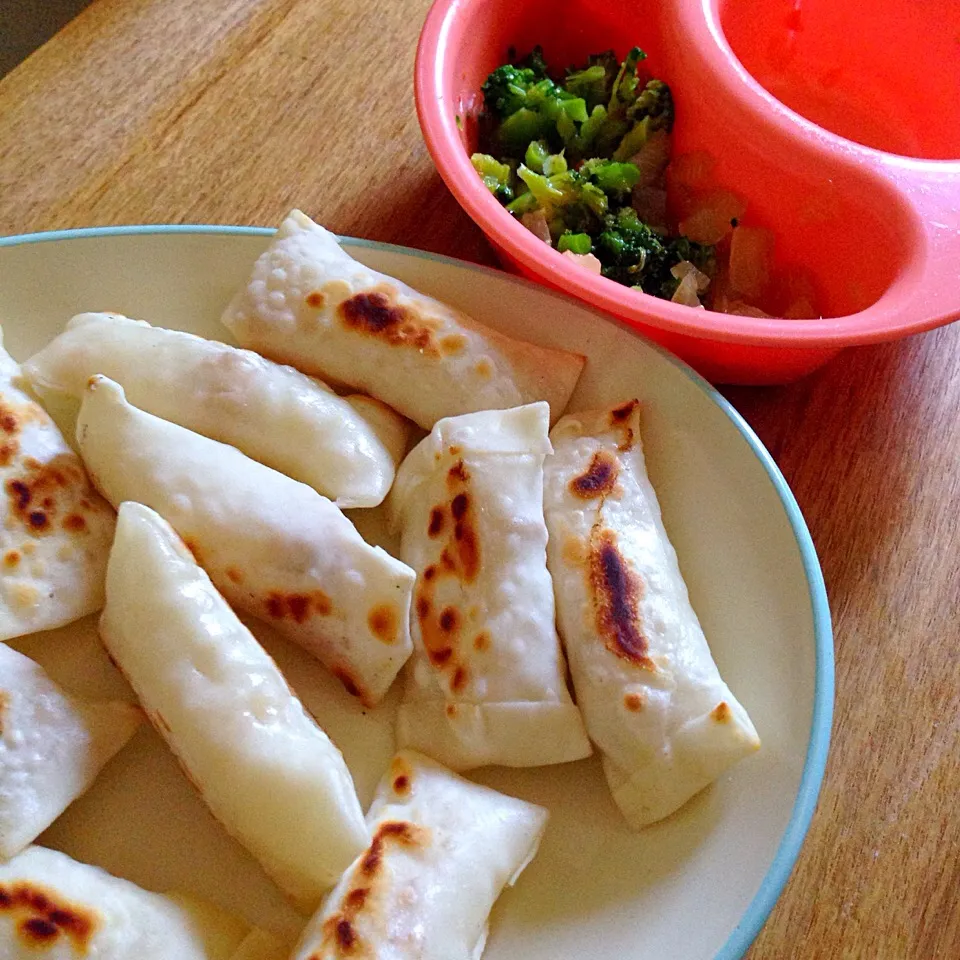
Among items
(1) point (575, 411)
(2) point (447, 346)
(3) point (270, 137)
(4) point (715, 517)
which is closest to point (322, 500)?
(2) point (447, 346)

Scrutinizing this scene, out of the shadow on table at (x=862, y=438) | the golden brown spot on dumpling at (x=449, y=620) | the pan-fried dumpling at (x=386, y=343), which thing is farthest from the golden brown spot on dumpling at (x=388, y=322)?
the shadow on table at (x=862, y=438)

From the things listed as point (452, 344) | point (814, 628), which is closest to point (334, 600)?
point (452, 344)

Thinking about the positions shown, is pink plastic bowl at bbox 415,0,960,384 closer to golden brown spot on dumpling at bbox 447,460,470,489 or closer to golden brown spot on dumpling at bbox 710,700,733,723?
golden brown spot on dumpling at bbox 447,460,470,489

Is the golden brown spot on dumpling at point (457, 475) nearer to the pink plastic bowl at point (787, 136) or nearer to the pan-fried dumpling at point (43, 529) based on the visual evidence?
the pink plastic bowl at point (787, 136)

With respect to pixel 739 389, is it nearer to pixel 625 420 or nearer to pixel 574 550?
pixel 625 420

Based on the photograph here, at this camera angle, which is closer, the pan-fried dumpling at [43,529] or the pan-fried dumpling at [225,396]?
the pan-fried dumpling at [43,529]

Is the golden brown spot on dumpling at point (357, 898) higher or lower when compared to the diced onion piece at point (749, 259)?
lower

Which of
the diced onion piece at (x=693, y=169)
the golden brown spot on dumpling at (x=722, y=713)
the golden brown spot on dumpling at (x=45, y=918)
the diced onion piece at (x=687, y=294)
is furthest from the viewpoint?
the diced onion piece at (x=693, y=169)
